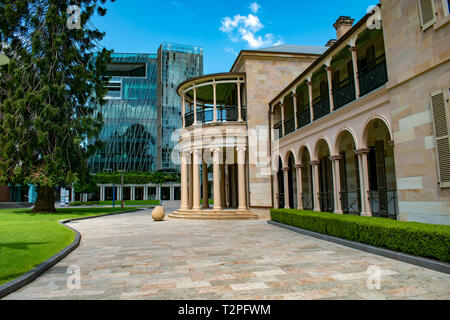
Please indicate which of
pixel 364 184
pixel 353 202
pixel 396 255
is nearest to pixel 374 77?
pixel 364 184

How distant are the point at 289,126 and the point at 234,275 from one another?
600 inches

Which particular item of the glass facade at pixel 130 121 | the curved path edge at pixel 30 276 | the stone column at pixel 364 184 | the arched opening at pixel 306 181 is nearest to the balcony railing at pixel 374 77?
the stone column at pixel 364 184

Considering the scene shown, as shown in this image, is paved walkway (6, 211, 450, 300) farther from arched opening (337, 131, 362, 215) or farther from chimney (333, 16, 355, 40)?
chimney (333, 16, 355, 40)

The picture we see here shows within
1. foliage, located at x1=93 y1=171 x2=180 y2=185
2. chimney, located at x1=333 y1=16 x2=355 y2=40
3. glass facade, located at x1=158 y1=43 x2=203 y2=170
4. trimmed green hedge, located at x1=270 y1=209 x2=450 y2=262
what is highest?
glass facade, located at x1=158 y1=43 x2=203 y2=170

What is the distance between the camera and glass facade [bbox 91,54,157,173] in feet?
240

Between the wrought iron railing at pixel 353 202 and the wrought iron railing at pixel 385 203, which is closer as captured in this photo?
the wrought iron railing at pixel 385 203

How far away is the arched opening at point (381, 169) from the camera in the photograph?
540 inches

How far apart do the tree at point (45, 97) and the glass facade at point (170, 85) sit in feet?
149

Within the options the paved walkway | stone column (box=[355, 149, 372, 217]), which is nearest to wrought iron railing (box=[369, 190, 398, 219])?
stone column (box=[355, 149, 372, 217])

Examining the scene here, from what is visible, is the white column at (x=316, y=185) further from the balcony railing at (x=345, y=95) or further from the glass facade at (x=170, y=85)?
the glass facade at (x=170, y=85)

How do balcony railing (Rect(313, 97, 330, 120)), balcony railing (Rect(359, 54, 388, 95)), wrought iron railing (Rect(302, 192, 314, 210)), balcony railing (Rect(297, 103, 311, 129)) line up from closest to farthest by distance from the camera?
balcony railing (Rect(359, 54, 388, 95)) → balcony railing (Rect(313, 97, 330, 120)) → balcony railing (Rect(297, 103, 311, 129)) → wrought iron railing (Rect(302, 192, 314, 210))

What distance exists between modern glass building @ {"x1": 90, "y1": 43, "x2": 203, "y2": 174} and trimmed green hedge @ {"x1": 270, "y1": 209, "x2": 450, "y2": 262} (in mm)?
64467

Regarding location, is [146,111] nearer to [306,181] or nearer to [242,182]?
[242,182]
